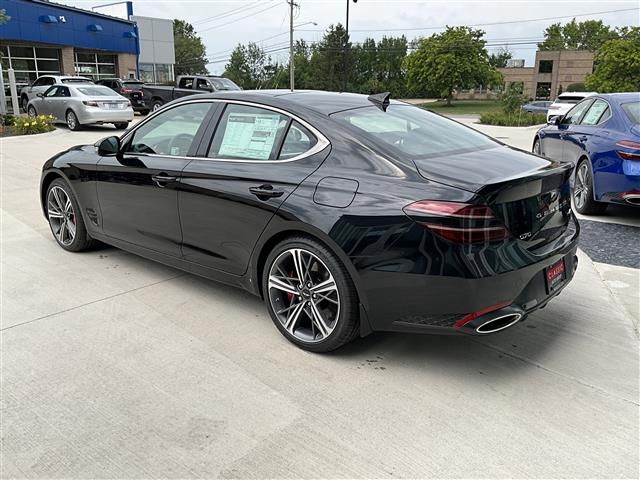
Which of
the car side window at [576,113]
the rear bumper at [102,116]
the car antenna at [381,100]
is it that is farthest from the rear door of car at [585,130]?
the rear bumper at [102,116]

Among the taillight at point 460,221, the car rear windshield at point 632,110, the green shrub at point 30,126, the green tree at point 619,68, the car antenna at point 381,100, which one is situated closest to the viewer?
the taillight at point 460,221

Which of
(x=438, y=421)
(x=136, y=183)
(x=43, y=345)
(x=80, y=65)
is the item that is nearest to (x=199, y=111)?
(x=136, y=183)

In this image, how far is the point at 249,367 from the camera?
129 inches

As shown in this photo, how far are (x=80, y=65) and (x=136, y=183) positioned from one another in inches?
1373

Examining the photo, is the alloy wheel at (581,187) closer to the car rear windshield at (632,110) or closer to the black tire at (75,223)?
the car rear windshield at (632,110)

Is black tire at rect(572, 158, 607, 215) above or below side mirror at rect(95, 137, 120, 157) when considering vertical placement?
below

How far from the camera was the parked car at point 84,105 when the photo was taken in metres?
17.0

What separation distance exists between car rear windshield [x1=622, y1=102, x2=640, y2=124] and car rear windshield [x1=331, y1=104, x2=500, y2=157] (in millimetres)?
3335

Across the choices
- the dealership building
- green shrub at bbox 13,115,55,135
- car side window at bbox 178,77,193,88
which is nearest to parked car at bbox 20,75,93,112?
car side window at bbox 178,77,193,88

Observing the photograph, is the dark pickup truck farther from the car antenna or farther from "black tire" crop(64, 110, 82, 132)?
the car antenna

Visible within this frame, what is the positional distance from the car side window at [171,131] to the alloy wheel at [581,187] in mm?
5022

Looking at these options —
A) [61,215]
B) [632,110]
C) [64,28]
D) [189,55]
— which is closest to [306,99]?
[61,215]

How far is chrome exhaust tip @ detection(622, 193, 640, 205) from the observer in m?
6.03

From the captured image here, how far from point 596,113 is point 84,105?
1475 centimetres
